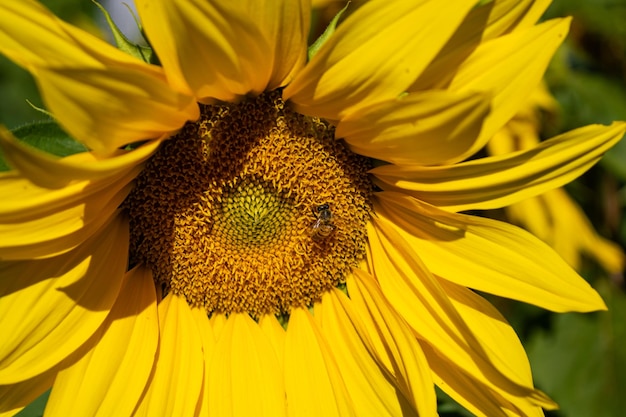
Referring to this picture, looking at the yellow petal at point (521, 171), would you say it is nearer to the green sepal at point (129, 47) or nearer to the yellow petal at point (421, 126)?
the yellow petal at point (421, 126)

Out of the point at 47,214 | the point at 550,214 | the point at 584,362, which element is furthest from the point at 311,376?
the point at 584,362

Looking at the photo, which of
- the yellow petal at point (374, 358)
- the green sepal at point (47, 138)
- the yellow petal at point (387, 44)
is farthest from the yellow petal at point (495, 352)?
the green sepal at point (47, 138)

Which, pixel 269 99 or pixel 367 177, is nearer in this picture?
pixel 269 99

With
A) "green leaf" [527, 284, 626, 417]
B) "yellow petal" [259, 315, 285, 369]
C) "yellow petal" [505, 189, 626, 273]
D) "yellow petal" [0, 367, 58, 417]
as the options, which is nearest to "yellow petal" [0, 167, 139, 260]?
"yellow petal" [0, 367, 58, 417]

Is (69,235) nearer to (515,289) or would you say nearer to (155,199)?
(155,199)

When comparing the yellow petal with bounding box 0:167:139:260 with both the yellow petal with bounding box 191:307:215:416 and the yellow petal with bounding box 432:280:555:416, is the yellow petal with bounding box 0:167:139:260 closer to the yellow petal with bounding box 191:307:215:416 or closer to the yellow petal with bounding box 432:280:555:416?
Answer: the yellow petal with bounding box 191:307:215:416

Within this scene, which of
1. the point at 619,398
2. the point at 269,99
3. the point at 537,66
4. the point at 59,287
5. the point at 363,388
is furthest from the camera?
the point at 619,398

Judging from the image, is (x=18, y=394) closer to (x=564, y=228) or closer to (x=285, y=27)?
(x=285, y=27)

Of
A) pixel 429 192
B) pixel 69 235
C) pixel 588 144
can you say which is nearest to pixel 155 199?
pixel 69 235
